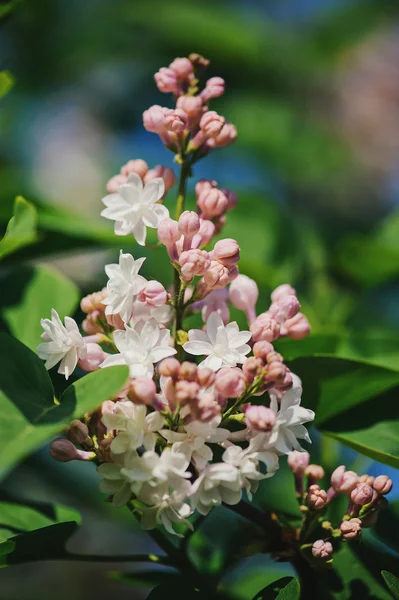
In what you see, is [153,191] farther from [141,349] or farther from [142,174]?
[141,349]

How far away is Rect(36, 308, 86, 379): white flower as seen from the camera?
134cm

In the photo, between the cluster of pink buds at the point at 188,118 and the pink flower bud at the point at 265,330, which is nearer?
the pink flower bud at the point at 265,330

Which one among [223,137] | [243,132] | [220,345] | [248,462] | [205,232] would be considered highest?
[223,137]

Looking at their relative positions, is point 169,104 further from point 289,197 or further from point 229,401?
point 229,401

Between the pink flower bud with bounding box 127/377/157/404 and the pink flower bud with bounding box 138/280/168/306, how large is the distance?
0.57ft

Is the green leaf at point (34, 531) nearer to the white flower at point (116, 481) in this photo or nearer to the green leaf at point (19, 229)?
the white flower at point (116, 481)

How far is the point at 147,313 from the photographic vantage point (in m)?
1.35

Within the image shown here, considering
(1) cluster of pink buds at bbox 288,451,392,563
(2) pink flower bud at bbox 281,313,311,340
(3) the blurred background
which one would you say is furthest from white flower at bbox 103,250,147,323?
(3) the blurred background

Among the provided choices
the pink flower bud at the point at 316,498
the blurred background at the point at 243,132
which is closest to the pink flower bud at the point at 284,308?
the pink flower bud at the point at 316,498


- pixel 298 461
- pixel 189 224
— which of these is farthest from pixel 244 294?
pixel 298 461

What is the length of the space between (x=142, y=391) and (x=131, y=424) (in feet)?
0.24

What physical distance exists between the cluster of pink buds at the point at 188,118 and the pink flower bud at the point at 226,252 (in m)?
0.26

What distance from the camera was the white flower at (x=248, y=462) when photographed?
4.02ft

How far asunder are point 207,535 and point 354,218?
272cm
